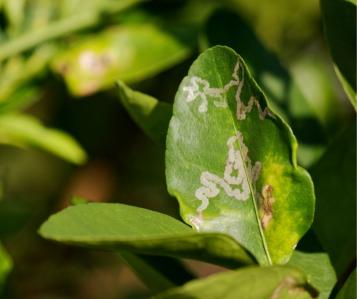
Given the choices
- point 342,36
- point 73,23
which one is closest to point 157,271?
point 342,36

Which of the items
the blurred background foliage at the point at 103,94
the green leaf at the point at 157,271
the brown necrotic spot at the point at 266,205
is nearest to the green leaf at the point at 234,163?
the brown necrotic spot at the point at 266,205

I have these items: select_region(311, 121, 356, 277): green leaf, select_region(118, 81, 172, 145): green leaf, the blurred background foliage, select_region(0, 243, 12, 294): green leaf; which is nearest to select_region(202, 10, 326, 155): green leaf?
the blurred background foliage

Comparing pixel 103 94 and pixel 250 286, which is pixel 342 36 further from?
pixel 103 94

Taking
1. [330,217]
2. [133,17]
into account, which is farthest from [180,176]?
[133,17]

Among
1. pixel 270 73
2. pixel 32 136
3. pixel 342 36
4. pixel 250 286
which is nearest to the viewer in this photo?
pixel 250 286

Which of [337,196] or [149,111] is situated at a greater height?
[149,111]

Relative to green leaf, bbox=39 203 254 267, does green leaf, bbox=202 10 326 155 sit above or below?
below

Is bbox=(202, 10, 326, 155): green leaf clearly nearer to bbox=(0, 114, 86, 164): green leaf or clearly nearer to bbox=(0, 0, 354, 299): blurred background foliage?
bbox=(0, 0, 354, 299): blurred background foliage

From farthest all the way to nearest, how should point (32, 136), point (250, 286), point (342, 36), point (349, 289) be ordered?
point (32, 136) → point (342, 36) → point (349, 289) → point (250, 286)
